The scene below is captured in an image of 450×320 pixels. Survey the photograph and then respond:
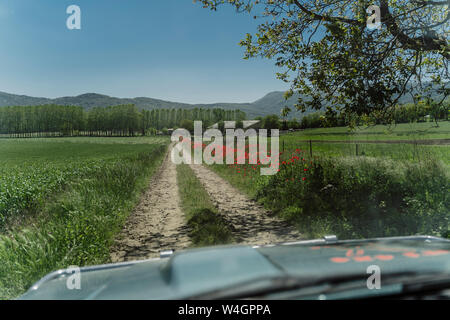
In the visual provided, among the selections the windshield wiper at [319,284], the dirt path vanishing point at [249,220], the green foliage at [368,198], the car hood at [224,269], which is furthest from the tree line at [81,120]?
the windshield wiper at [319,284]

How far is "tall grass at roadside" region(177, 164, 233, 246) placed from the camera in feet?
18.8

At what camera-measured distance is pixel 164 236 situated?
20.4 ft

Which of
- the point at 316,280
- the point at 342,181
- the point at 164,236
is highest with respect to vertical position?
the point at 316,280

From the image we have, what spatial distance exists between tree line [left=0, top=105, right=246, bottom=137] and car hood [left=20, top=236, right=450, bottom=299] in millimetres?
64995

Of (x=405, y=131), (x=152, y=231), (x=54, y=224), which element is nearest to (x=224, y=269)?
(x=54, y=224)

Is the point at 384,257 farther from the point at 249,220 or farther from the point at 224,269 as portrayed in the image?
the point at 249,220

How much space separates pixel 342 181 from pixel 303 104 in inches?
100

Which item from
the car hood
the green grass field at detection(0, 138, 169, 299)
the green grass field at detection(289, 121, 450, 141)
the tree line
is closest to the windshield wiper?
the car hood

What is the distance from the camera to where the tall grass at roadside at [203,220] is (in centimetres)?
573

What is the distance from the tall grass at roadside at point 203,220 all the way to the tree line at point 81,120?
58304mm

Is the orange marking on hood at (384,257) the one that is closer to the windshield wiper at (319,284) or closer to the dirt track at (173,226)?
the windshield wiper at (319,284)

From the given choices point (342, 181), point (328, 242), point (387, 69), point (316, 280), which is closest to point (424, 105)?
point (387, 69)

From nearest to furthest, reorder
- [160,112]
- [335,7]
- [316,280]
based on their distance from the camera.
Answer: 1. [316,280]
2. [335,7]
3. [160,112]
